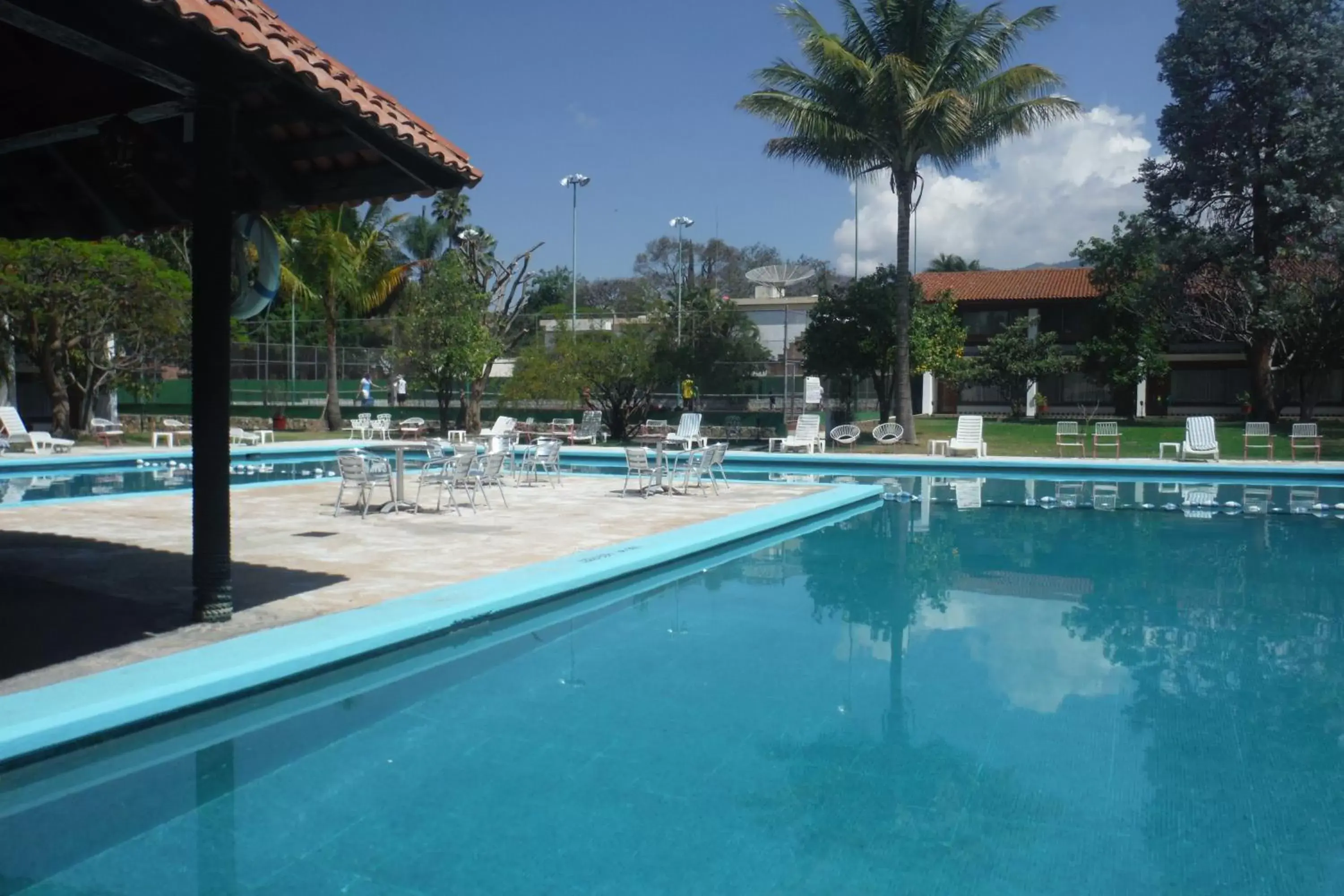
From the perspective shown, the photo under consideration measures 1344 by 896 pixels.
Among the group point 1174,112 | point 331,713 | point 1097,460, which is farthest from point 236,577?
point 1174,112

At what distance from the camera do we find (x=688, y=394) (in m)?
28.5

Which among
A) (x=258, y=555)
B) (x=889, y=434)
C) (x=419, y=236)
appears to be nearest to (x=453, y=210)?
(x=419, y=236)

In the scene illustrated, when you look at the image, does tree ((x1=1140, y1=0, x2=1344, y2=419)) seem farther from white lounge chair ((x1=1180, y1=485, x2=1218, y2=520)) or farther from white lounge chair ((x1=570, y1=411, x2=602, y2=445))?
white lounge chair ((x1=570, y1=411, x2=602, y2=445))

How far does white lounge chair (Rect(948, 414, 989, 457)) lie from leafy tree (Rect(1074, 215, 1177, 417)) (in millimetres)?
13389

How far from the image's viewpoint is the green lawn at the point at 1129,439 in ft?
82.6

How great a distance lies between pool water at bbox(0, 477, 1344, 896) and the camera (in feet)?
13.2

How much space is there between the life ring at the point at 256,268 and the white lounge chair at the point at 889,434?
18942 mm

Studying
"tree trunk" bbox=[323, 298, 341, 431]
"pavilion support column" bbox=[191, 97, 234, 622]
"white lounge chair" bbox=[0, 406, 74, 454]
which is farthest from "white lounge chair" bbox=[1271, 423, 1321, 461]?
"white lounge chair" bbox=[0, 406, 74, 454]

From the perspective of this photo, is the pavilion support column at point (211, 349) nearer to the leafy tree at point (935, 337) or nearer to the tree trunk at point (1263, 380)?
the leafy tree at point (935, 337)

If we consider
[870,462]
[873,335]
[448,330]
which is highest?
[448,330]

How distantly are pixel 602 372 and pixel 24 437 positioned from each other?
1314 cm

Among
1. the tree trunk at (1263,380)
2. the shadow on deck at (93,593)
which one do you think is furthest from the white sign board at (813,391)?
the shadow on deck at (93,593)

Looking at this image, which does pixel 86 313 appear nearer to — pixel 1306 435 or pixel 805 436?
pixel 805 436

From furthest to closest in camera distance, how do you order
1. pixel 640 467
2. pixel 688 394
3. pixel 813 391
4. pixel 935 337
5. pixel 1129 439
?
pixel 1129 439
pixel 688 394
pixel 813 391
pixel 935 337
pixel 640 467
